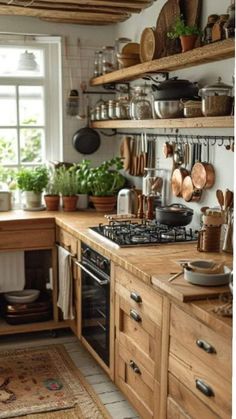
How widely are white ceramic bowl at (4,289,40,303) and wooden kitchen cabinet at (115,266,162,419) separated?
1.31 metres

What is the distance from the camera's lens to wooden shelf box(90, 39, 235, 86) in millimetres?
2593

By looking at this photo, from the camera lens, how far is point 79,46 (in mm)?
4398

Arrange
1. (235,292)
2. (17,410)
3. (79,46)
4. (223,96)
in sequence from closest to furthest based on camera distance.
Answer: (235,292)
(223,96)
(17,410)
(79,46)

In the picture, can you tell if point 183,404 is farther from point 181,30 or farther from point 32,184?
point 32,184

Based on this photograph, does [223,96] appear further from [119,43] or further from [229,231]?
[119,43]

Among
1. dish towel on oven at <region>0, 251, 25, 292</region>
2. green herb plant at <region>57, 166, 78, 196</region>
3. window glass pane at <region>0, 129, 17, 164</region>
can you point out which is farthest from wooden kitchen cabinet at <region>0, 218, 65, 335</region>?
window glass pane at <region>0, 129, 17, 164</region>

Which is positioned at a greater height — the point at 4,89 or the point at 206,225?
the point at 4,89

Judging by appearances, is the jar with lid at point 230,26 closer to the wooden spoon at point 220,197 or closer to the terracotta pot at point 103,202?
the wooden spoon at point 220,197

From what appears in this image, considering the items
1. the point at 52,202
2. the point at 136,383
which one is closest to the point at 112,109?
the point at 52,202

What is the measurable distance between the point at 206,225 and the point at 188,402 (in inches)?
37.7

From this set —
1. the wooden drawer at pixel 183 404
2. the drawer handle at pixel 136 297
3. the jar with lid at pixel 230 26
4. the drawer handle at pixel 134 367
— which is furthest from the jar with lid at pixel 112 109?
the wooden drawer at pixel 183 404

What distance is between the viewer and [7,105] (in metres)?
4.38

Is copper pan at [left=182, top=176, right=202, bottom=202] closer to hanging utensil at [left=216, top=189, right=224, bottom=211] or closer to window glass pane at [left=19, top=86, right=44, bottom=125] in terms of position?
hanging utensil at [left=216, top=189, right=224, bottom=211]

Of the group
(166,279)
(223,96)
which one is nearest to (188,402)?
(166,279)
